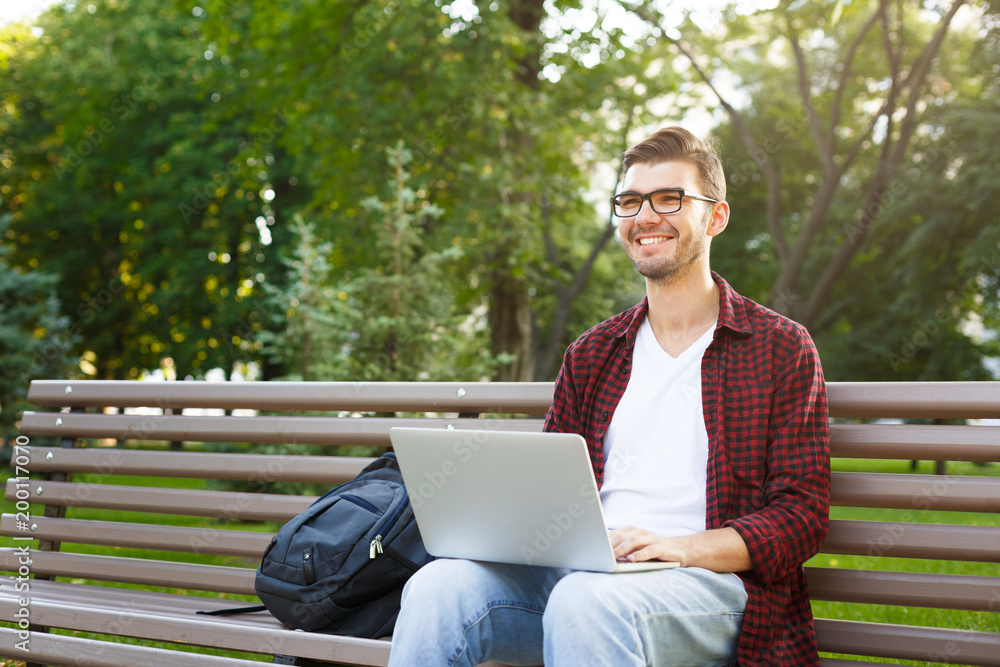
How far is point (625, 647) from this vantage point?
195cm

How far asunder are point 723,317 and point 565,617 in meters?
0.97

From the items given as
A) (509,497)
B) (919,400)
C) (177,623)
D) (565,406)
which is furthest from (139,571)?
(919,400)

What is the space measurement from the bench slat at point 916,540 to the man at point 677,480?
0.50 ft

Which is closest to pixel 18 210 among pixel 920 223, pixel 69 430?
pixel 920 223

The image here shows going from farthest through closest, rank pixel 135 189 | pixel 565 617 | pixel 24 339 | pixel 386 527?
1. pixel 135 189
2. pixel 24 339
3. pixel 386 527
4. pixel 565 617

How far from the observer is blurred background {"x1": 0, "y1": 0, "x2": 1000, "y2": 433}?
1041 cm

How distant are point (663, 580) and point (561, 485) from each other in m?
0.36

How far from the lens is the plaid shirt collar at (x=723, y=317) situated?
250 centimetres

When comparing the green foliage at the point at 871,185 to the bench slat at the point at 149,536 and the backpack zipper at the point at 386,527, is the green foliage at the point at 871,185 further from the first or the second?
the backpack zipper at the point at 386,527

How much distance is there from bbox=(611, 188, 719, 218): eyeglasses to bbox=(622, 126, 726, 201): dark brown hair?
0.07 m

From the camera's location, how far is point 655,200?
2.65m

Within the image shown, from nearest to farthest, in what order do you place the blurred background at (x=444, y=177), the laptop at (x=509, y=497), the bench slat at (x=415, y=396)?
A: 1. the laptop at (x=509, y=497)
2. the bench slat at (x=415, y=396)
3. the blurred background at (x=444, y=177)

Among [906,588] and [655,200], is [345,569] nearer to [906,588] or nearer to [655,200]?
[655,200]

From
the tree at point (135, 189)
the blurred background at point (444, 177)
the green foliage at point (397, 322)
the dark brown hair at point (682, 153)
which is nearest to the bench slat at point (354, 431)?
the dark brown hair at point (682, 153)
